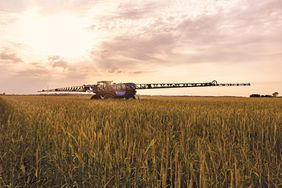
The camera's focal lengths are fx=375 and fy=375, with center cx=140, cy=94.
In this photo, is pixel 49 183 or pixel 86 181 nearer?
pixel 86 181

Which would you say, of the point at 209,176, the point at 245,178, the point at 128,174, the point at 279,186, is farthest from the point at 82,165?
the point at 279,186

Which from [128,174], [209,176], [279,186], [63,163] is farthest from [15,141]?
[279,186]

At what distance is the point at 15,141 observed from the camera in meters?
5.49

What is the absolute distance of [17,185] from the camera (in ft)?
11.9

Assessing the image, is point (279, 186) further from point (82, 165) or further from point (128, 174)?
point (82, 165)

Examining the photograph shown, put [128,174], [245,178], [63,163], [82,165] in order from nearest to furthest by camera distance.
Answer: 1. [245,178]
2. [128,174]
3. [82,165]
4. [63,163]

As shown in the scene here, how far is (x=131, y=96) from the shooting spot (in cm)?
3322

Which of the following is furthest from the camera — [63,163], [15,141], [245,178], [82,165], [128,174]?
[15,141]

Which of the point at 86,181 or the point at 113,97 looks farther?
the point at 113,97

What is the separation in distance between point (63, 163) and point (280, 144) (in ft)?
10.6

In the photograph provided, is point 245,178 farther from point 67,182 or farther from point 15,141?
point 15,141

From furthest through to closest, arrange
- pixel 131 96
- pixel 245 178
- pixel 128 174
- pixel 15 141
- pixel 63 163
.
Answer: pixel 131 96 < pixel 15 141 < pixel 63 163 < pixel 128 174 < pixel 245 178

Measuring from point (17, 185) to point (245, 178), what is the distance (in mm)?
2140

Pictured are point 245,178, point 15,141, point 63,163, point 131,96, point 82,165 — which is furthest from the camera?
point 131,96
